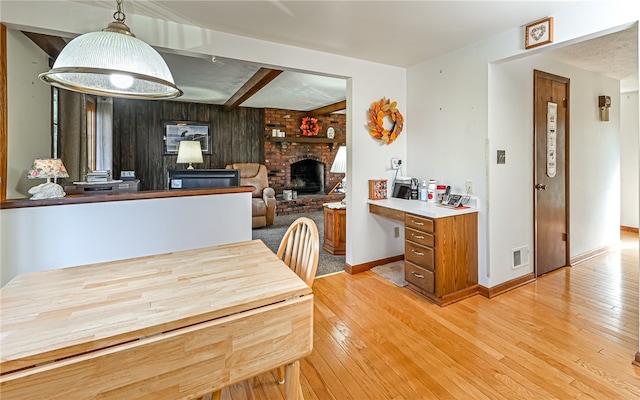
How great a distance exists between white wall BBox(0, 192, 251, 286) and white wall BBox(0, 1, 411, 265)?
A: 897 millimetres

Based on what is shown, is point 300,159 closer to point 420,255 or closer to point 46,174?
point 420,255

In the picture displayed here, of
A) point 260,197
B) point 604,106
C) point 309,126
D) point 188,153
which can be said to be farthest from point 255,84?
point 604,106

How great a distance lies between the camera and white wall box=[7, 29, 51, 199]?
214 centimetres

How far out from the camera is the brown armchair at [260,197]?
541 centimetres

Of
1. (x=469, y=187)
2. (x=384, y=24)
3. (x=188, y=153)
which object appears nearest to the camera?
(x=384, y=24)

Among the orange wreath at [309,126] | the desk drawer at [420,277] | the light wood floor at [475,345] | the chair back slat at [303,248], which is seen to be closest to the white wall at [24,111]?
the chair back slat at [303,248]

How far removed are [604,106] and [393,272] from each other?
3354 mm

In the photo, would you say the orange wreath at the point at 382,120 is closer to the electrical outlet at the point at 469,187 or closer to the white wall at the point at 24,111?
the electrical outlet at the point at 469,187

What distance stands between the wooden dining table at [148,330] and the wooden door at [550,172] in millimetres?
2982

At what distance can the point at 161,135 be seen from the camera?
6.08m

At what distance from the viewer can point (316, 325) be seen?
7.58 ft

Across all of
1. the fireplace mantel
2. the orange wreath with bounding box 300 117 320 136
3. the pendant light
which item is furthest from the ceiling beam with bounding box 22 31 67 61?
the orange wreath with bounding box 300 117 320 136

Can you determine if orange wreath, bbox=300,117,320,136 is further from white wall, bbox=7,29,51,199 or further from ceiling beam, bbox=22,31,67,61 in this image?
white wall, bbox=7,29,51,199

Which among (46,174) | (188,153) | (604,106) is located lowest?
(46,174)
